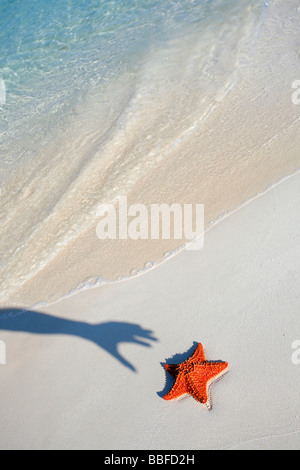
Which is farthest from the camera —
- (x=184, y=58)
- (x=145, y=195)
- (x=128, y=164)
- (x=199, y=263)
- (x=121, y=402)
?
(x=184, y=58)

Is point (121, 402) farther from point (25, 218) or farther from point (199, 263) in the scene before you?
point (25, 218)

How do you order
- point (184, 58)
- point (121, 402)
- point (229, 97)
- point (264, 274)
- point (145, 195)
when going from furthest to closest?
point (184, 58) → point (229, 97) → point (145, 195) → point (264, 274) → point (121, 402)

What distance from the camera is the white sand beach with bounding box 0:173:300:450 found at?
11.0 feet

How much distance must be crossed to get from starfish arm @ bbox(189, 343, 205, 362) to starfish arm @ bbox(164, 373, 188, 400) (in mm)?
226

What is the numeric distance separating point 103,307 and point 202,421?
5.43 feet

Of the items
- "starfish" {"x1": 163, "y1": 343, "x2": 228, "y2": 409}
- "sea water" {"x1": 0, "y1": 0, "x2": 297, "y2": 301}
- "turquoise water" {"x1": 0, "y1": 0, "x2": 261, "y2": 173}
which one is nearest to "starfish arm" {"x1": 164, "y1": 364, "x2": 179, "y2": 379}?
"starfish" {"x1": 163, "y1": 343, "x2": 228, "y2": 409}

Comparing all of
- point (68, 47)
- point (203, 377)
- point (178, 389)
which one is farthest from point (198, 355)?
point (68, 47)

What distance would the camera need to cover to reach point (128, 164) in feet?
19.8

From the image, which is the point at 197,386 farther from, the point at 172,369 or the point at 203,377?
the point at 172,369

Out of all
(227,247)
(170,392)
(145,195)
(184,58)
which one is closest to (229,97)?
(184,58)

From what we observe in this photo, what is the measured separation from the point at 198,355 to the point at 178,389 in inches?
15.1

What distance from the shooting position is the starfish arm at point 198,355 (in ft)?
11.8

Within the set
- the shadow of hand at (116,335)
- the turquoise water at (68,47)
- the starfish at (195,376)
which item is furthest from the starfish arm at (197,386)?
the turquoise water at (68,47)

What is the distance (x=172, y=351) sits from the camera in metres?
3.82
